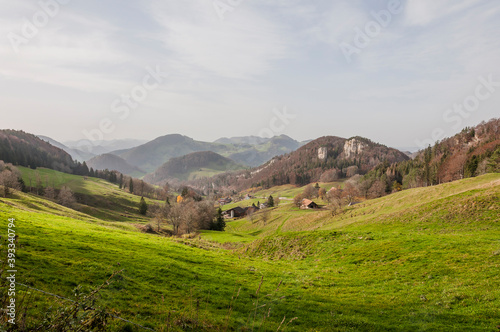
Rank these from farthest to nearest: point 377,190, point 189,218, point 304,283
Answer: point 377,190 < point 189,218 < point 304,283

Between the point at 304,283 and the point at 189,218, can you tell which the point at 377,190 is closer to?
the point at 189,218

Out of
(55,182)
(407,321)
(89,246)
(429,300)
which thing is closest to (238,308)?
(407,321)

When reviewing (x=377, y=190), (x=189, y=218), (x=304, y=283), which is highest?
(x=377, y=190)

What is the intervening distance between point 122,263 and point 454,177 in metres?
136

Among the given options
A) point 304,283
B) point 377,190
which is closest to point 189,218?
point 304,283

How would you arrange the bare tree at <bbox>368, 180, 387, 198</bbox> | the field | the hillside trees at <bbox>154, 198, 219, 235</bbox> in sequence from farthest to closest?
1. the bare tree at <bbox>368, 180, 387, 198</bbox>
2. the hillside trees at <bbox>154, 198, 219, 235</bbox>
3. the field

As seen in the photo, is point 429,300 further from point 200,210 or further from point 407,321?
point 200,210

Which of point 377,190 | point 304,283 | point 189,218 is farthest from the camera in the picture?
point 377,190

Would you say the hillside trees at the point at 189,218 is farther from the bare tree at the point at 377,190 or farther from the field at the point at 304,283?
the bare tree at the point at 377,190

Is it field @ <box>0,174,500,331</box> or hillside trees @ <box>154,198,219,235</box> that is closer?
field @ <box>0,174,500,331</box>

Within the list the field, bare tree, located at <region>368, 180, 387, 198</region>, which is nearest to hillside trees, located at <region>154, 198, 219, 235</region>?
the field

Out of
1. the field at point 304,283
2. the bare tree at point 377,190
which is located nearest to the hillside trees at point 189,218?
the field at point 304,283

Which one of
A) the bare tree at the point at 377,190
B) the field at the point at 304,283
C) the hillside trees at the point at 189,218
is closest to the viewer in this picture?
the field at the point at 304,283

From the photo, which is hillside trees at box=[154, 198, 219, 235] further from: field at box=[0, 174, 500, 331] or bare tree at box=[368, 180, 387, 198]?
bare tree at box=[368, 180, 387, 198]
